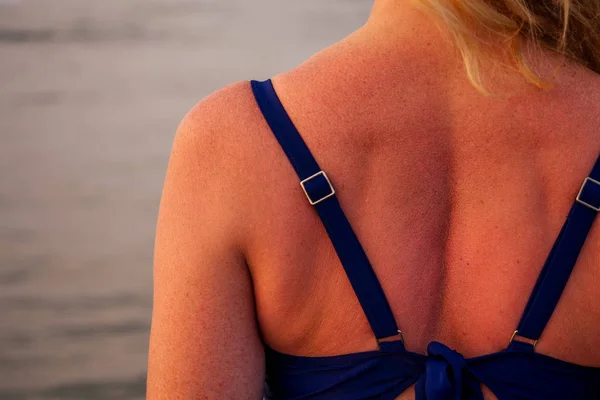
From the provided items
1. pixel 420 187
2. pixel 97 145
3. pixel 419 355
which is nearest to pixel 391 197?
pixel 420 187

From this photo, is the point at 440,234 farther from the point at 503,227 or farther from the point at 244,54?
the point at 244,54

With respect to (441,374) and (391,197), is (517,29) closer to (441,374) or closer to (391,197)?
(391,197)

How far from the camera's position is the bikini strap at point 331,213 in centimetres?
86

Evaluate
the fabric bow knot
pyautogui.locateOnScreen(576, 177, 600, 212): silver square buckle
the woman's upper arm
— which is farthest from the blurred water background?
pyautogui.locateOnScreen(576, 177, 600, 212): silver square buckle

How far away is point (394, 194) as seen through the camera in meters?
0.89

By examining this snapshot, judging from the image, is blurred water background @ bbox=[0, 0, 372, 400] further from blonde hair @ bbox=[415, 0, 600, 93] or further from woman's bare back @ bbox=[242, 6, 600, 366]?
blonde hair @ bbox=[415, 0, 600, 93]

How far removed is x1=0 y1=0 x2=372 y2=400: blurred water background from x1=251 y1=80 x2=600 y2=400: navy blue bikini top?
303 cm

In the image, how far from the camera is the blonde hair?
0.88m

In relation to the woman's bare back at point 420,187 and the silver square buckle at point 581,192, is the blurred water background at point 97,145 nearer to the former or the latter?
the woman's bare back at point 420,187

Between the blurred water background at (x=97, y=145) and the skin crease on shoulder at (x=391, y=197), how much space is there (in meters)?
3.05

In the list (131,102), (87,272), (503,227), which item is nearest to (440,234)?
(503,227)

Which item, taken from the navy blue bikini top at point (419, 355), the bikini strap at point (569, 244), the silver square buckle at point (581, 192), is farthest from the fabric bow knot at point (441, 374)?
the silver square buckle at point (581, 192)

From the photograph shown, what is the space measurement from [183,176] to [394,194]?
0.83ft

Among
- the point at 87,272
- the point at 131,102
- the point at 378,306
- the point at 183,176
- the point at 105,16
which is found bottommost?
the point at 378,306
